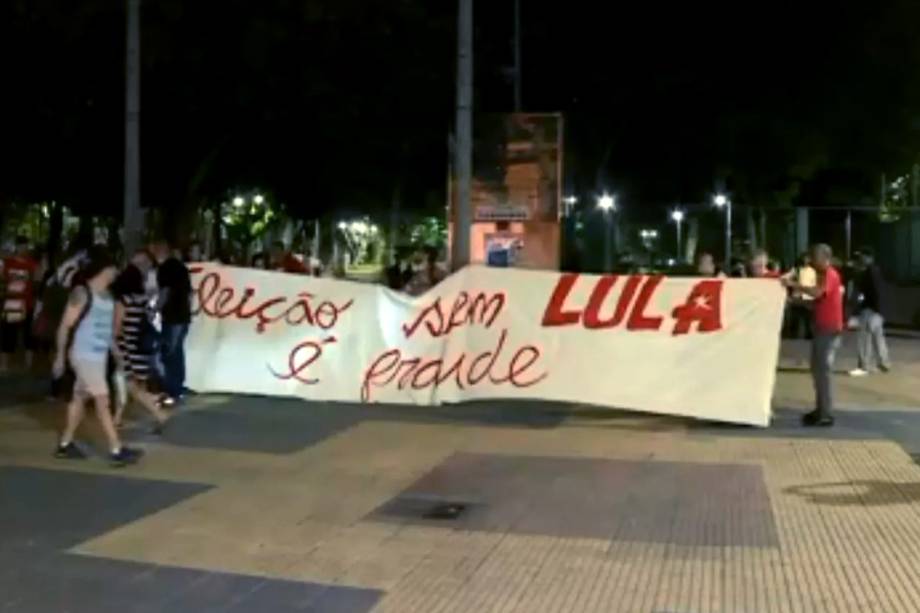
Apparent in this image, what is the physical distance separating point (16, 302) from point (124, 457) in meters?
7.19

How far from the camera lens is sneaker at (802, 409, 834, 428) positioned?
13.1 metres

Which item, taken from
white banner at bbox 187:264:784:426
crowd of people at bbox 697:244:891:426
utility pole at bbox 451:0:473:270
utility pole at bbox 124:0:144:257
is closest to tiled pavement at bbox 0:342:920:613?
white banner at bbox 187:264:784:426

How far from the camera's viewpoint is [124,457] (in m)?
10.5

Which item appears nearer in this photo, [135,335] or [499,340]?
[135,335]

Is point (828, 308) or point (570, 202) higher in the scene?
point (570, 202)

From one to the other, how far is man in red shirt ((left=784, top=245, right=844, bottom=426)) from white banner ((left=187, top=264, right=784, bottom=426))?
432 millimetres

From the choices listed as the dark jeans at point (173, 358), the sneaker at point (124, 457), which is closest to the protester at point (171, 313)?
the dark jeans at point (173, 358)

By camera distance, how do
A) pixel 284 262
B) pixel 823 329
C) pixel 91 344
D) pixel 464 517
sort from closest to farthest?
pixel 464 517 → pixel 91 344 → pixel 823 329 → pixel 284 262

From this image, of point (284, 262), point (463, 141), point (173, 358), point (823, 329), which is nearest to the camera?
point (823, 329)

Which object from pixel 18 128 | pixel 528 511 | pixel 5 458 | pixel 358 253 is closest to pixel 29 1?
pixel 18 128

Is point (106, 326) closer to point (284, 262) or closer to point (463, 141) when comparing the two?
point (463, 141)

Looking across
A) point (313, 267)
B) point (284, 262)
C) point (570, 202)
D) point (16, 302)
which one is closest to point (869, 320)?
point (284, 262)

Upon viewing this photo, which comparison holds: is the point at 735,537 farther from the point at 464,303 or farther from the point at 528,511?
the point at 464,303

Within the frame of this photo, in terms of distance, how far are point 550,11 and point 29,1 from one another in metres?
16.3
